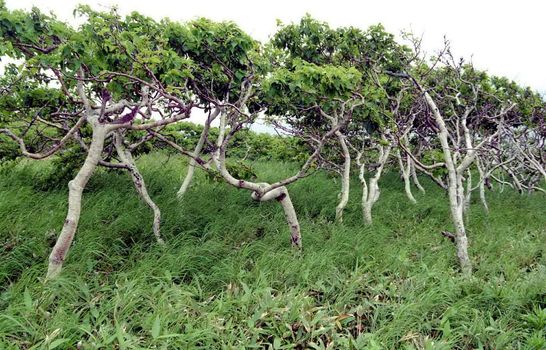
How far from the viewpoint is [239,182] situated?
495cm

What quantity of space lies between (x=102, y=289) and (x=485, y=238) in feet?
20.7

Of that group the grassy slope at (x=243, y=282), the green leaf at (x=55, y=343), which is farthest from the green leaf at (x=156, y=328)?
the green leaf at (x=55, y=343)

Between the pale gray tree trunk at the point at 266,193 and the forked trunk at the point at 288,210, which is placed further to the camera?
the forked trunk at the point at 288,210

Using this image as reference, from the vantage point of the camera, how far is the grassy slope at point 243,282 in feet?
10.7

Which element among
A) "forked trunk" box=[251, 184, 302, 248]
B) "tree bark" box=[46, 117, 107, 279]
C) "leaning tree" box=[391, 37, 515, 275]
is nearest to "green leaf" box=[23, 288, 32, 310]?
"tree bark" box=[46, 117, 107, 279]

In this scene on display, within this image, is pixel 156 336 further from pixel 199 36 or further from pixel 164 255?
pixel 199 36

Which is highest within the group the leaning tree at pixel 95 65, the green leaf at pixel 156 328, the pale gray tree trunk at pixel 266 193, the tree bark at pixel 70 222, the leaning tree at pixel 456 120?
the leaning tree at pixel 456 120

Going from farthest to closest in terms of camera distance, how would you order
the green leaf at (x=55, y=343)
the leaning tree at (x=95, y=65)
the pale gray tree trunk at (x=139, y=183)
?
1. the pale gray tree trunk at (x=139, y=183)
2. the leaning tree at (x=95, y=65)
3. the green leaf at (x=55, y=343)

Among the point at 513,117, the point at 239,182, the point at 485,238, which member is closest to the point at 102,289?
the point at 239,182

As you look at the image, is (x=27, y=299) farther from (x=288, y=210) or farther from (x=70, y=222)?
(x=288, y=210)

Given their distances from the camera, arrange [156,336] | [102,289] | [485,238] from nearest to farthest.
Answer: [156,336] → [102,289] → [485,238]

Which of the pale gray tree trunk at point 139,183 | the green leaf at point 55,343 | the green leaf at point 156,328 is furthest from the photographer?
the pale gray tree trunk at point 139,183

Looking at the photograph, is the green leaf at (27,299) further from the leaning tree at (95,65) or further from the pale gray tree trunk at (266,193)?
the pale gray tree trunk at (266,193)

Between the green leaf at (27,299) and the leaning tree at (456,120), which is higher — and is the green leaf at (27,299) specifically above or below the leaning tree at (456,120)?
below
